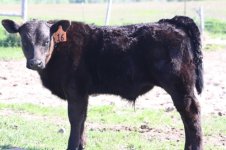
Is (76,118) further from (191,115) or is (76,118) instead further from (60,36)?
(191,115)

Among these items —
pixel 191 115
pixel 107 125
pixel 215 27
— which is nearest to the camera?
pixel 191 115

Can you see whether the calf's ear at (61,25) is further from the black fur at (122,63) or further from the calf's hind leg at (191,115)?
the calf's hind leg at (191,115)

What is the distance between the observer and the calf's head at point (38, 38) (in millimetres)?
7719

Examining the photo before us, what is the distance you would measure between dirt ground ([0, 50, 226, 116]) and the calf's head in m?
3.31

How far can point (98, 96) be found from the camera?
38.6 ft

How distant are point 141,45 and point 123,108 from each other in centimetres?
334

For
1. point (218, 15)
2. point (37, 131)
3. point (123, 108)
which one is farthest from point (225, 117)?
point (218, 15)

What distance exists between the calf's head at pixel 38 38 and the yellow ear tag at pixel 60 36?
0.13ft

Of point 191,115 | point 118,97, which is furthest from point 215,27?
point 191,115

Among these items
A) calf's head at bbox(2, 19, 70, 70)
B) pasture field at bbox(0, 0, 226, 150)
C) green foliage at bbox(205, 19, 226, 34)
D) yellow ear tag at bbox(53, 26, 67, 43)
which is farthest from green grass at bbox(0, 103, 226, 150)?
green foliage at bbox(205, 19, 226, 34)

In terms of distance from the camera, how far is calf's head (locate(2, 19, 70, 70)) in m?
7.72

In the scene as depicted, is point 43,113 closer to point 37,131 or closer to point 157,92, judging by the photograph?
point 37,131

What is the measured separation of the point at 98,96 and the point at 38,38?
13.4ft

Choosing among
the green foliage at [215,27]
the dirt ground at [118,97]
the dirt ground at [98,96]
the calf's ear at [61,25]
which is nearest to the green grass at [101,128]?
the dirt ground at [118,97]
